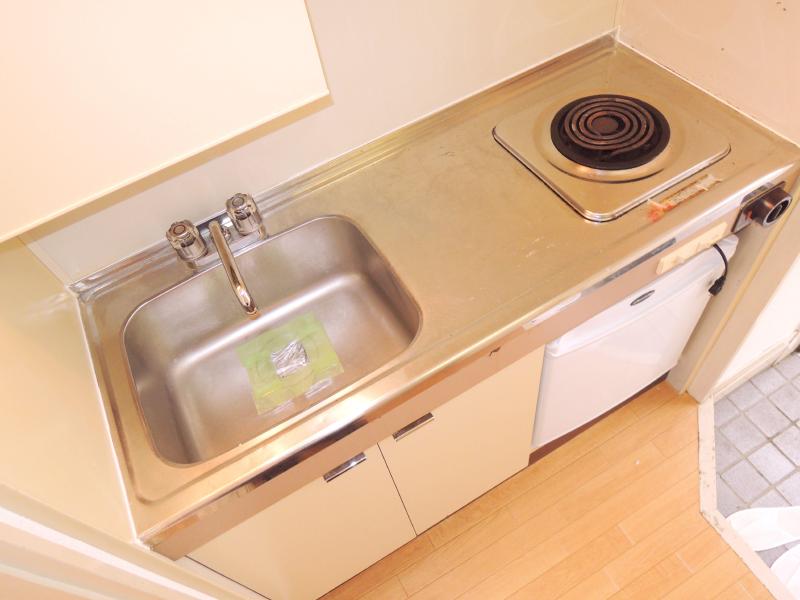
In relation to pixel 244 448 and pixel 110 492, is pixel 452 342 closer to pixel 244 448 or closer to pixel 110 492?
pixel 244 448

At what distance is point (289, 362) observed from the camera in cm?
121

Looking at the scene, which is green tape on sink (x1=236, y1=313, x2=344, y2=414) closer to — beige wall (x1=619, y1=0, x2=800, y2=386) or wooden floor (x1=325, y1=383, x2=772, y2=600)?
wooden floor (x1=325, y1=383, x2=772, y2=600)

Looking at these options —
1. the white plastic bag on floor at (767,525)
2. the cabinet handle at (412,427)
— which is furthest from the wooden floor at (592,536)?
the cabinet handle at (412,427)

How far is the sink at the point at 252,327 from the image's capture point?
1124 mm

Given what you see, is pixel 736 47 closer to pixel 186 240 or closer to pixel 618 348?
pixel 618 348

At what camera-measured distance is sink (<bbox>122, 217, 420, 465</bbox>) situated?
112 centimetres

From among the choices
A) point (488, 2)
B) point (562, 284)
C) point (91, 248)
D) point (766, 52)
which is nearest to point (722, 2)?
point (766, 52)

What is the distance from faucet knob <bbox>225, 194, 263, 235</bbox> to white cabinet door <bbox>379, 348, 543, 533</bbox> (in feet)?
1.72

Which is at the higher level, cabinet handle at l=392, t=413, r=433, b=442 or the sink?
the sink

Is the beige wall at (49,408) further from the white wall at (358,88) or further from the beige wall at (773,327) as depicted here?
the beige wall at (773,327)

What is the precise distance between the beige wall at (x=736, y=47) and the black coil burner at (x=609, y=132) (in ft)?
0.46

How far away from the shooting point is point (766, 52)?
998 millimetres

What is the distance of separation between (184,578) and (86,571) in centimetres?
34

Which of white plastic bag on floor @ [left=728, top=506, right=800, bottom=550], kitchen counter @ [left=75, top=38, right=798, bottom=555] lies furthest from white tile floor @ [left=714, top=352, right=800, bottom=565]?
kitchen counter @ [left=75, top=38, right=798, bottom=555]
